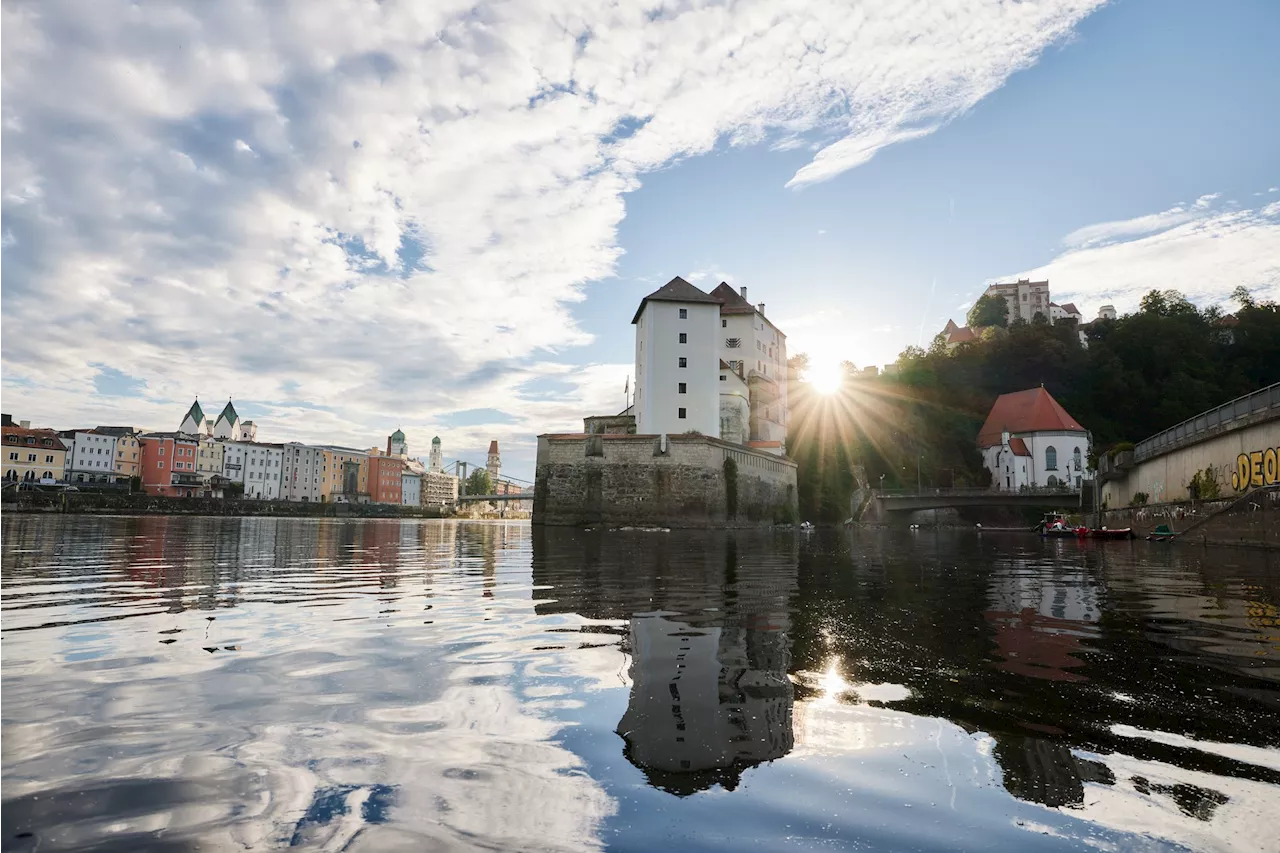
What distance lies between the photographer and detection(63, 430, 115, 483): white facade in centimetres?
9625

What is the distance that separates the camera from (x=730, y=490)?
170ft

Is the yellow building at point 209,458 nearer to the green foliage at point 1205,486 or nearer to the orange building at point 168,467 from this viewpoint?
the orange building at point 168,467

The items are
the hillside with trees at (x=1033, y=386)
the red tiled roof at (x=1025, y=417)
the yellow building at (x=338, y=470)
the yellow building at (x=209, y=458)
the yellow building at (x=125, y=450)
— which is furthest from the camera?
the yellow building at (x=338, y=470)

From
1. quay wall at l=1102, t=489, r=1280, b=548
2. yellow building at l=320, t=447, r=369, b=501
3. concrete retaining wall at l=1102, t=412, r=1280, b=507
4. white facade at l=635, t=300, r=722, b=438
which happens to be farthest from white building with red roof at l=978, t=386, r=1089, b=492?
yellow building at l=320, t=447, r=369, b=501

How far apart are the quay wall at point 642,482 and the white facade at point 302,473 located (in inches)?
3647

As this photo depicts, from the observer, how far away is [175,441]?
10800cm

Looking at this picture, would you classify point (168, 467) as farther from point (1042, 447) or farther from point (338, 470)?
point (1042, 447)

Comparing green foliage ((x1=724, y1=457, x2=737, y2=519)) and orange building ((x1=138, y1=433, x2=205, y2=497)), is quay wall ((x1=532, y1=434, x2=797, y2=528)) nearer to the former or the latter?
green foliage ((x1=724, y1=457, x2=737, y2=519))

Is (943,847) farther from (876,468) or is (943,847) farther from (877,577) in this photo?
(876,468)

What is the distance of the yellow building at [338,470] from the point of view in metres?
134

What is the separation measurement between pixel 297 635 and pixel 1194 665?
8.02 metres

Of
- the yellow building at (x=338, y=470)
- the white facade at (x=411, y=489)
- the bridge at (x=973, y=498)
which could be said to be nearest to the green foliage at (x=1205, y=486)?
the bridge at (x=973, y=498)

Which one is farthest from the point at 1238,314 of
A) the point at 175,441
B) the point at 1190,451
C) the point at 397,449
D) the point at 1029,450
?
the point at 397,449

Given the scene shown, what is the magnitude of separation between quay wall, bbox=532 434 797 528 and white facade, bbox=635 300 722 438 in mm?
4780
